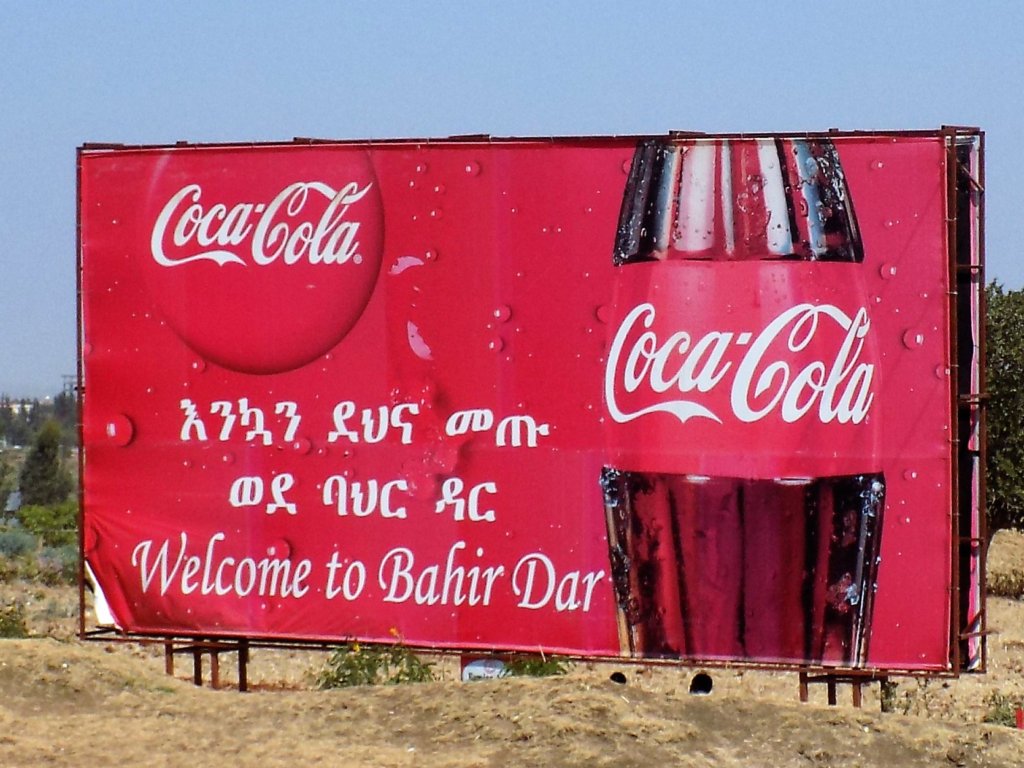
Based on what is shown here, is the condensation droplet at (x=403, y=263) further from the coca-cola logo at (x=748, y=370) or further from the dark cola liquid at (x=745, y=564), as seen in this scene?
the dark cola liquid at (x=745, y=564)

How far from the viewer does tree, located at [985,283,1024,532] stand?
26.6m

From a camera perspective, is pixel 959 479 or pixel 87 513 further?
pixel 87 513

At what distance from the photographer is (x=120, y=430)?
1400 centimetres

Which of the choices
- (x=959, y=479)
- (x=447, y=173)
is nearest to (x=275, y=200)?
(x=447, y=173)

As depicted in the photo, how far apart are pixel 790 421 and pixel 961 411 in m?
1.31

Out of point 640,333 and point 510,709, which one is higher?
point 640,333

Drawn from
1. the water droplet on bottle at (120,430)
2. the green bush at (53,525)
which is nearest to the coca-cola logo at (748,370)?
the water droplet on bottle at (120,430)

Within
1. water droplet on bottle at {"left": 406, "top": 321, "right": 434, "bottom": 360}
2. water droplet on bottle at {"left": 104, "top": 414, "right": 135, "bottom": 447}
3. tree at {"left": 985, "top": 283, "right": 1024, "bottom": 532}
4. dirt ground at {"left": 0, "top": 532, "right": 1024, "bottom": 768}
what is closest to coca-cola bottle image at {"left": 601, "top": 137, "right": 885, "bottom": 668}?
water droplet on bottle at {"left": 406, "top": 321, "right": 434, "bottom": 360}

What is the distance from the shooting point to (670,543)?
42.7 ft

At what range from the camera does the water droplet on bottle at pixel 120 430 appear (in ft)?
45.9

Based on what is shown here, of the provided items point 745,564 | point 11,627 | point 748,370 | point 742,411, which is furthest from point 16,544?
point 748,370

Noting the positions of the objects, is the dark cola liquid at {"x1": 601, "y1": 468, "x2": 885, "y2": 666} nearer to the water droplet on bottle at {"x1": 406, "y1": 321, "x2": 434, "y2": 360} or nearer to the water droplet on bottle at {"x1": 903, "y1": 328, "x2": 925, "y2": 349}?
the water droplet on bottle at {"x1": 903, "y1": 328, "x2": 925, "y2": 349}

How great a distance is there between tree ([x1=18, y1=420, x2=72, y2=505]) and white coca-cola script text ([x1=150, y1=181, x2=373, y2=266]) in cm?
5579

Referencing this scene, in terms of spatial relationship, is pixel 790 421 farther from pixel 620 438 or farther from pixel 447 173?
pixel 447 173
